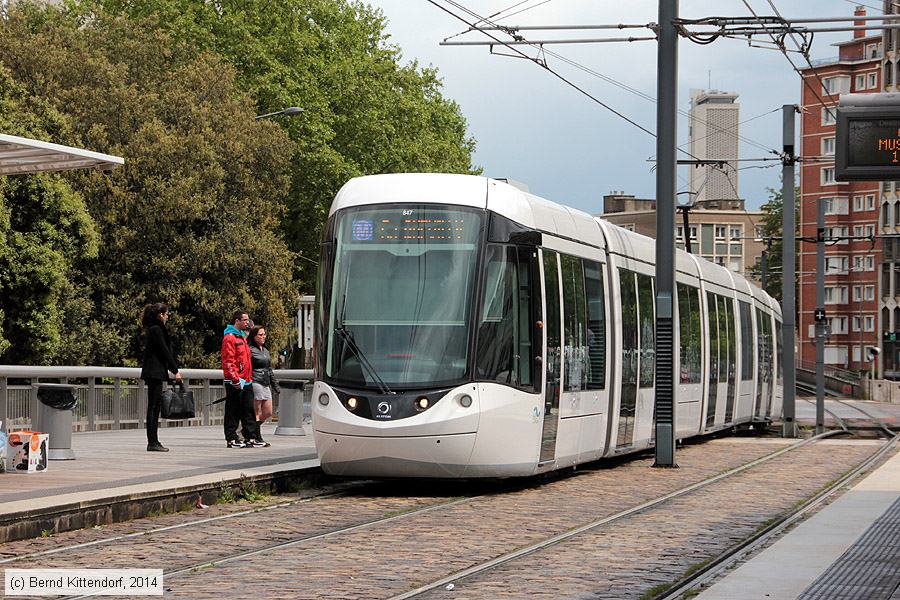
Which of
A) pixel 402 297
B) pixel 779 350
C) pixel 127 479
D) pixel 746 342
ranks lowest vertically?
pixel 127 479

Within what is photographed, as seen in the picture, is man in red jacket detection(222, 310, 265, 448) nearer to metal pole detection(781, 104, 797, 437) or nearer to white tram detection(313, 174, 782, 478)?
white tram detection(313, 174, 782, 478)

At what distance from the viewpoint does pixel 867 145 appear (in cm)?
1589

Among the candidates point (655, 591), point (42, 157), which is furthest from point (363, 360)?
point (655, 591)

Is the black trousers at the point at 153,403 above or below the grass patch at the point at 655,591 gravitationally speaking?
above

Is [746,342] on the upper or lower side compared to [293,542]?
upper

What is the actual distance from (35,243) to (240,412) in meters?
21.5

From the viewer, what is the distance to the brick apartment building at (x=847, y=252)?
392 feet

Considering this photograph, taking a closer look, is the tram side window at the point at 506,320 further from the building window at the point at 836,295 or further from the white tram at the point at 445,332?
the building window at the point at 836,295

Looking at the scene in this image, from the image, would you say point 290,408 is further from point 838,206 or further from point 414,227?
point 838,206

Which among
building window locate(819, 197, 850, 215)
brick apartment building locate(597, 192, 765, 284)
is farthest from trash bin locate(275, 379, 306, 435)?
brick apartment building locate(597, 192, 765, 284)

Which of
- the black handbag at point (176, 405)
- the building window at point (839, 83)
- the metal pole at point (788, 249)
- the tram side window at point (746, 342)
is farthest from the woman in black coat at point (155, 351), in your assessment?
the building window at point (839, 83)

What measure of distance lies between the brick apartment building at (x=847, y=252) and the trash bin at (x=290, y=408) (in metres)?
96.5

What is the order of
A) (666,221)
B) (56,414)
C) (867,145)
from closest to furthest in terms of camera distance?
(867,145) < (56,414) < (666,221)

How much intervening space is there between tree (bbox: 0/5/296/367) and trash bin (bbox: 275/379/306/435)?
1920 cm
